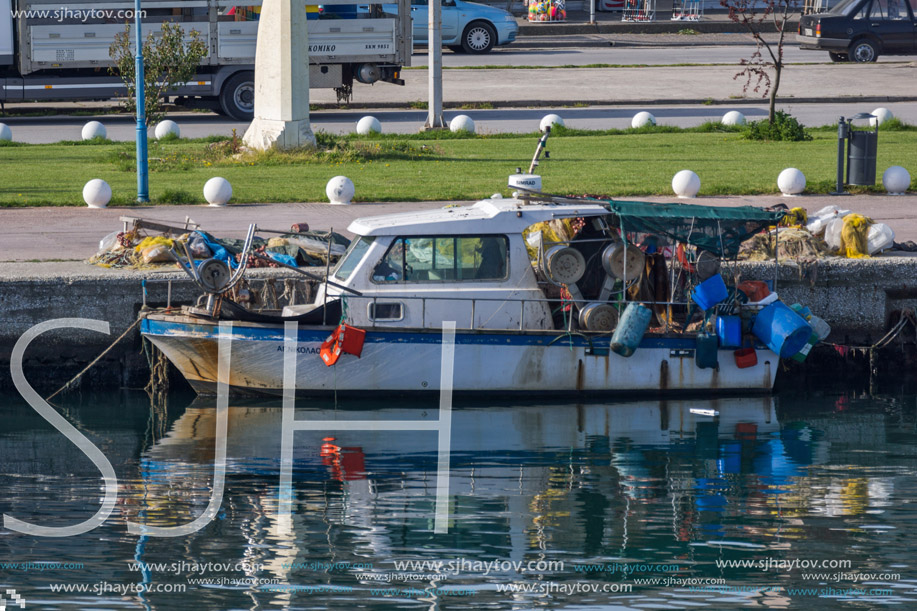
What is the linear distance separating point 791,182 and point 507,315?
698 cm

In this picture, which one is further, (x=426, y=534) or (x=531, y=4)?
(x=531, y=4)

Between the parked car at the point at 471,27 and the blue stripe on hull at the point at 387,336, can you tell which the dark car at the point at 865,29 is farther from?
the blue stripe on hull at the point at 387,336

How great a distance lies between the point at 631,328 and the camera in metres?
12.5

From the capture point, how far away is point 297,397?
12.8 m

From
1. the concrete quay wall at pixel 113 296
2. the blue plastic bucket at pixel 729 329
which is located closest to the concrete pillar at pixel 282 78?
the concrete quay wall at pixel 113 296

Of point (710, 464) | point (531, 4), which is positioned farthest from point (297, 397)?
point (531, 4)

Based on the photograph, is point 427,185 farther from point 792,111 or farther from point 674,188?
point 792,111

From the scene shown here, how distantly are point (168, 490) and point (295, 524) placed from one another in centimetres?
140

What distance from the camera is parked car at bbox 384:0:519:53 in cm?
3638

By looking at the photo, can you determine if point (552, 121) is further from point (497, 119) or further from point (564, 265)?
point (564, 265)

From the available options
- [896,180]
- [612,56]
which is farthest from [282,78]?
[612,56]

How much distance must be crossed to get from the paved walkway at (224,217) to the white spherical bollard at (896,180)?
0.19m

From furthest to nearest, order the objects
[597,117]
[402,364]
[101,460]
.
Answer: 1. [597,117]
2. [402,364]
3. [101,460]

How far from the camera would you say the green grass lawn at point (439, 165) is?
60.5 ft
